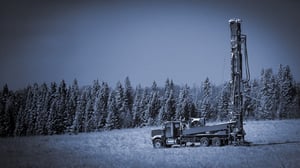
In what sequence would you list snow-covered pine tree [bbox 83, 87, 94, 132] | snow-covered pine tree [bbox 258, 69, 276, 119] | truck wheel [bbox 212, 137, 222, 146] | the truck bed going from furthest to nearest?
snow-covered pine tree [bbox 258, 69, 276, 119], snow-covered pine tree [bbox 83, 87, 94, 132], the truck bed, truck wheel [bbox 212, 137, 222, 146]

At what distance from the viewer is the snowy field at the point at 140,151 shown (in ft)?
38.3

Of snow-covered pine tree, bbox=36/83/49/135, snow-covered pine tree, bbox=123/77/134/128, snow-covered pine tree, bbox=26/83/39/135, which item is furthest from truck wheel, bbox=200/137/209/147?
snow-covered pine tree, bbox=26/83/39/135

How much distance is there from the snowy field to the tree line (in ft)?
1.65

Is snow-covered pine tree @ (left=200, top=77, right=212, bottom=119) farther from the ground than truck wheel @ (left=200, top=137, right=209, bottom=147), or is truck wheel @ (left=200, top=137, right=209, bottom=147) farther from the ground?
snow-covered pine tree @ (left=200, top=77, right=212, bottom=119)

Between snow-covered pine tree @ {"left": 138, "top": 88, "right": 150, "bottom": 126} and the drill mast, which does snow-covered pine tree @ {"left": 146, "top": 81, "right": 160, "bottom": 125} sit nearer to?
snow-covered pine tree @ {"left": 138, "top": 88, "right": 150, "bottom": 126}

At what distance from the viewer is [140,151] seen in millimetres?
14227

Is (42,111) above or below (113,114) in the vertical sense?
above

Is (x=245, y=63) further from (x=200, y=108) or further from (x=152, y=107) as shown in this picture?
(x=152, y=107)

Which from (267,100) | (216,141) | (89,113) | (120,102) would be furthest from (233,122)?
(89,113)

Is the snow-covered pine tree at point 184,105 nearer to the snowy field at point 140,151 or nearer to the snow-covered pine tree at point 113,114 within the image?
the snowy field at point 140,151

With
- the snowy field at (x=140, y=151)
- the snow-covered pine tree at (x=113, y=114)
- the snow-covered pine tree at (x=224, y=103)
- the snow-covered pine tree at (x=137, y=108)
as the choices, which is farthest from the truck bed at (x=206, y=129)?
the snow-covered pine tree at (x=113, y=114)

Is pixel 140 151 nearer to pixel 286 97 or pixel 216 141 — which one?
pixel 216 141

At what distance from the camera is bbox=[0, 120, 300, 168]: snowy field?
1167 centimetres

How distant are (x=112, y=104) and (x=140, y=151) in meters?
3.70
